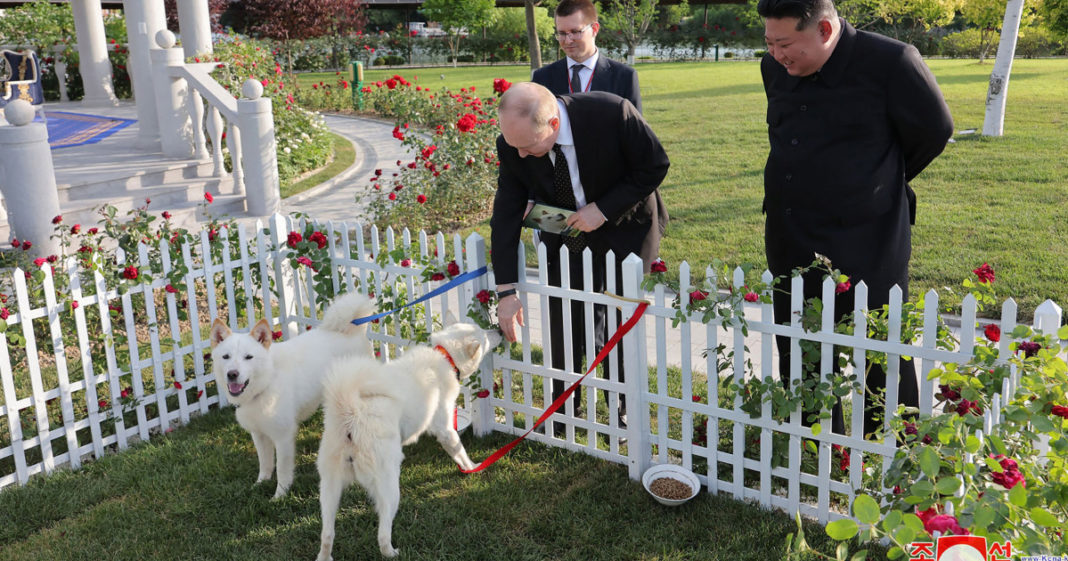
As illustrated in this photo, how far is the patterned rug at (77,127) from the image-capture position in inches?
491

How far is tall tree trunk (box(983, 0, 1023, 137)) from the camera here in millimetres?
11797

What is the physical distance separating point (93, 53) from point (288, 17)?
9140mm

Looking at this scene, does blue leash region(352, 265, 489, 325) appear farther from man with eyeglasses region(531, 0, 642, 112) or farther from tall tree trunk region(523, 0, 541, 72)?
tall tree trunk region(523, 0, 541, 72)

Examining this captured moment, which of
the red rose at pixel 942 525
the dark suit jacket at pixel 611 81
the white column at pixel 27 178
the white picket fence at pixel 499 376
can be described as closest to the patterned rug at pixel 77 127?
the white column at pixel 27 178

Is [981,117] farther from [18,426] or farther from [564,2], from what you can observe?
[18,426]

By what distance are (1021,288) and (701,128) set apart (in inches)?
389

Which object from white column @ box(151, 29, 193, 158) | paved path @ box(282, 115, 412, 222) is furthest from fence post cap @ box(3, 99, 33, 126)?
white column @ box(151, 29, 193, 158)

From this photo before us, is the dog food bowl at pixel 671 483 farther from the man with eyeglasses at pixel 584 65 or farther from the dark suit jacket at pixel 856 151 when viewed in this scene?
the man with eyeglasses at pixel 584 65

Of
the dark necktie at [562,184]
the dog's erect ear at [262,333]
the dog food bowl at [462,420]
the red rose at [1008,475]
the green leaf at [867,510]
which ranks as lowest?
the dog food bowl at [462,420]

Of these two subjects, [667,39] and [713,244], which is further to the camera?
[667,39]

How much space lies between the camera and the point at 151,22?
10961mm

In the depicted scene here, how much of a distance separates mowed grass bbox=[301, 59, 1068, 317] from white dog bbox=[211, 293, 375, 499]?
3700 mm

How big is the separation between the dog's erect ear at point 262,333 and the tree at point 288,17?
22.5 metres

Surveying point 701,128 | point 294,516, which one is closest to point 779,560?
point 294,516
